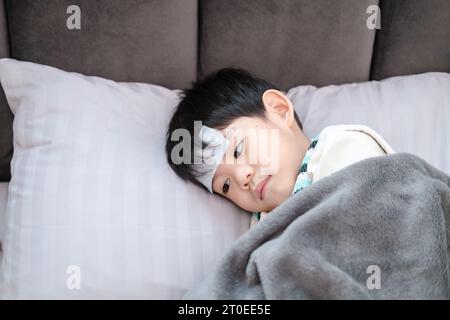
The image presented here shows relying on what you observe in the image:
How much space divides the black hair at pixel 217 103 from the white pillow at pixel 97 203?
0.03 meters

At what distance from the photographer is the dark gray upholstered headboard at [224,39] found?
1248 mm

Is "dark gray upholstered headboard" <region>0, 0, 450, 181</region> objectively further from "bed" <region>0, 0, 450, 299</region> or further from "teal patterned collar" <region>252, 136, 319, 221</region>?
"teal patterned collar" <region>252, 136, 319, 221</region>

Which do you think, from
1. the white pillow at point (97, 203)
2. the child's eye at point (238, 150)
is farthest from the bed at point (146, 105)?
the child's eye at point (238, 150)

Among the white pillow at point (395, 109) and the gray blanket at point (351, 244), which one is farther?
the white pillow at point (395, 109)

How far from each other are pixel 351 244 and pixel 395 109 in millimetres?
481

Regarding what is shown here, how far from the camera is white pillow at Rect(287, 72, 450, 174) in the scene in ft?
4.15

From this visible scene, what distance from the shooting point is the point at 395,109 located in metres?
1.30

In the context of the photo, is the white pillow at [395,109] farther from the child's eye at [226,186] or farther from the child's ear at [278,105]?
the child's eye at [226,186]

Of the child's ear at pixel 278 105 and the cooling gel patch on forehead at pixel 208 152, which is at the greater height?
the child's ear at pixel 278 105

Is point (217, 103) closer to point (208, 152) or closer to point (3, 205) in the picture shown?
point (208, 152)

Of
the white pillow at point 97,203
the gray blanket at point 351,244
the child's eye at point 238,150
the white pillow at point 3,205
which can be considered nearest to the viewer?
the gray blanket at point 351,244

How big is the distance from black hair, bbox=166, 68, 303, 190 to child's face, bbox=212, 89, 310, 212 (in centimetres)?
3

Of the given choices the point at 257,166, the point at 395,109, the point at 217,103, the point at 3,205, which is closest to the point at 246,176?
the point at 257,166
